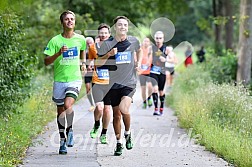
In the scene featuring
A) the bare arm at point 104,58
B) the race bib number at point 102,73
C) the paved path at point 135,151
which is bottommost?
the paved path at point 135,151

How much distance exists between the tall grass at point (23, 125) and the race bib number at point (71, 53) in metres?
1.51

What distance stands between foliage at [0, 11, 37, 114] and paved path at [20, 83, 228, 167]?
3.07 ft

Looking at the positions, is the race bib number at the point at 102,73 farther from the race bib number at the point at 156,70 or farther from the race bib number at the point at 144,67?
the race bib number at the point at 144,67

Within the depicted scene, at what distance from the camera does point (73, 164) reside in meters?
9.53

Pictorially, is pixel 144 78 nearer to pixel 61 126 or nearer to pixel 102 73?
pixel 102 73

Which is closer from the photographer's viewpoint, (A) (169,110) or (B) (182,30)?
(A) (169,110)

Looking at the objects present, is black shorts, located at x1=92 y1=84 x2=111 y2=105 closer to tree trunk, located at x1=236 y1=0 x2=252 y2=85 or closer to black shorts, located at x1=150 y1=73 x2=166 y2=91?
black shorts, located at x1=150 y1=73 x2=166 y2=91

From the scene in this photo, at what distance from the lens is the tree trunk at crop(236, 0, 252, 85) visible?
19891 mm

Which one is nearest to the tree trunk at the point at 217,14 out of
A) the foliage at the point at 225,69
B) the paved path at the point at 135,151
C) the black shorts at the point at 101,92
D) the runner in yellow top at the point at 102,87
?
the foliage at the point at 225,69

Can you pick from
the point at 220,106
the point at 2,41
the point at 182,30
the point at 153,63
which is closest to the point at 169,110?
the point at 153,63

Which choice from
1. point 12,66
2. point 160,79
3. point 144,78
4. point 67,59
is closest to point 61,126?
point 67,59

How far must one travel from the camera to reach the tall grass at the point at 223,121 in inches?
386

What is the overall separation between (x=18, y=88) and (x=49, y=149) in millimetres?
3686

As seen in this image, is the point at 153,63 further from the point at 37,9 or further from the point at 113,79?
the point at 37,9
